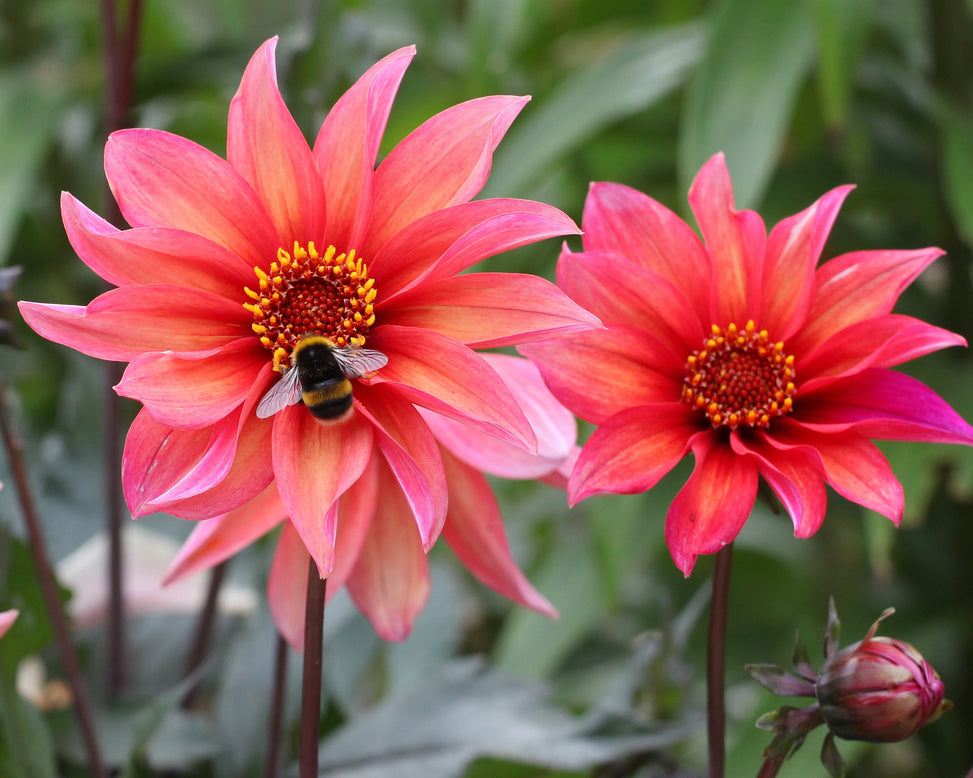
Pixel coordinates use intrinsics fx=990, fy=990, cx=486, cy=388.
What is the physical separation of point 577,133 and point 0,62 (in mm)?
592

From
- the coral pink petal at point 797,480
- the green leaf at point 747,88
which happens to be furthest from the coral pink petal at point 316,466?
the green leaf at point 747,88

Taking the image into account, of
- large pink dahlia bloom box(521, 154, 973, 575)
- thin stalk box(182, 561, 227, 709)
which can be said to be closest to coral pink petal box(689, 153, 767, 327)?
large pink dahlia bloom box(521, 154, 973, 575)

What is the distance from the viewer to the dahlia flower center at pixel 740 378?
0.29 metres

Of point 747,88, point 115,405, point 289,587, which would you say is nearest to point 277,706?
point 289,587

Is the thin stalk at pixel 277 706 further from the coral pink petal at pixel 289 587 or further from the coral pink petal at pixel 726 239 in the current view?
the coral pink petal at pixel 726 239

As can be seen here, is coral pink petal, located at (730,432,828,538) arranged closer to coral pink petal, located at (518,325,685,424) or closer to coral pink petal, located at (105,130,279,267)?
coral pink petal, located at (518,325,685,424)

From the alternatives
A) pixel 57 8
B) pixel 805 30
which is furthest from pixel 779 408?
pixel 57 8

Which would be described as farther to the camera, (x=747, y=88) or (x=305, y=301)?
(x=747, y=88)

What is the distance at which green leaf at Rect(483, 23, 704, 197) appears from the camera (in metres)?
0.74

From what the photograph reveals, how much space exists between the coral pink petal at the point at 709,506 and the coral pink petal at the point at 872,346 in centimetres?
3

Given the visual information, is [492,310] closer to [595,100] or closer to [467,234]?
[467,234]

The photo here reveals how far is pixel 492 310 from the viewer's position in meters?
0.27

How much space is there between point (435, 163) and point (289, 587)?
14 cm

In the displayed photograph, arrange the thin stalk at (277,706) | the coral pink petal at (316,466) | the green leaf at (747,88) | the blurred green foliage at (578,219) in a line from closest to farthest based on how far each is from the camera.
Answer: the coral pink petal at (316,466) → the thin stalk at (277,706) → the blurred green foliage at (578,219) → the green leaf at (747,88)
